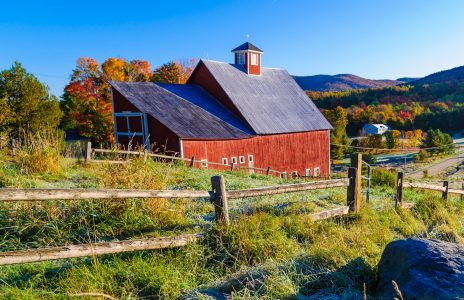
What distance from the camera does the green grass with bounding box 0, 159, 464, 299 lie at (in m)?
4.03

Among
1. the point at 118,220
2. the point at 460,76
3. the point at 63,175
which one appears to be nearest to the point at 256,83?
the point at 63,175

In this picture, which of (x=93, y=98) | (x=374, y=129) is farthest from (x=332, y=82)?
(x=93, y=98)

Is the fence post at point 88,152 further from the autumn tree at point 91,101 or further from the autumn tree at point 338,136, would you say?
the autumn tree at point 338,136

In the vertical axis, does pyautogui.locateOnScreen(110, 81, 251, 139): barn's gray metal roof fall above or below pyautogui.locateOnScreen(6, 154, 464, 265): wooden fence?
above

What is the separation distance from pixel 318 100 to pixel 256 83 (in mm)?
68727

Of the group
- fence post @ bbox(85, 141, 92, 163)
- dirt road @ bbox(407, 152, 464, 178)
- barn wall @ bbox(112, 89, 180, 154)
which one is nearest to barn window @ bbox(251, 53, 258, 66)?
barn wall @ bbox(112, 89, 180, 154)

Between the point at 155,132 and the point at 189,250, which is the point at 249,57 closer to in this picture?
the point at 155,132

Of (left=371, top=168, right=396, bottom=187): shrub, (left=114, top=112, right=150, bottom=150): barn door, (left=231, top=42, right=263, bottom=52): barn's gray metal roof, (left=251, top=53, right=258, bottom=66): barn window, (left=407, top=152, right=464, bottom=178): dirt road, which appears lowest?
(left=407, top=152, right=464, bottom=178): dirt road

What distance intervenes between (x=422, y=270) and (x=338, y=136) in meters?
54.9

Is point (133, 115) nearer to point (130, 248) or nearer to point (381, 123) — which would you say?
point (130, 248)

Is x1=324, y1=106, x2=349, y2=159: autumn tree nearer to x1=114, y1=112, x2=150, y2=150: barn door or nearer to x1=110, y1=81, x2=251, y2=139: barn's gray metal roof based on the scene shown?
x1=110, y1=81, x2=251, y2=139: barn's gray metal roof

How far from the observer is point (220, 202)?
5.36 metres

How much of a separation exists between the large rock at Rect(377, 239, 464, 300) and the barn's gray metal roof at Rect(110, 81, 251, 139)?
16559 mm

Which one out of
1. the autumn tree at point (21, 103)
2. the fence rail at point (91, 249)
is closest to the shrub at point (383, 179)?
the fence rail at point (91, 249)
